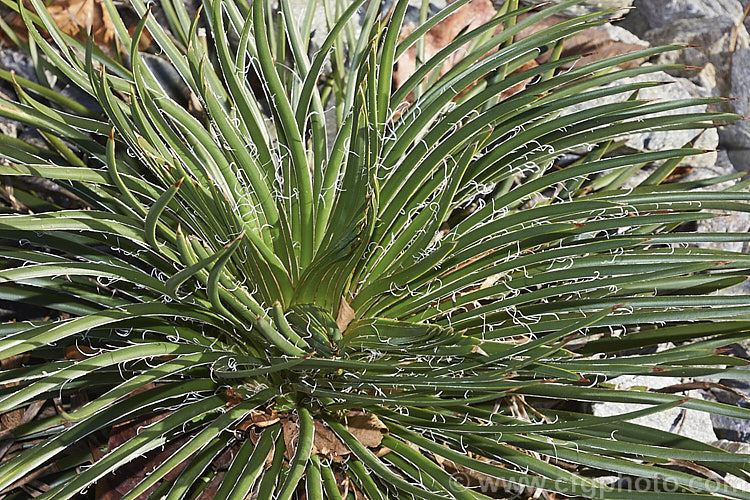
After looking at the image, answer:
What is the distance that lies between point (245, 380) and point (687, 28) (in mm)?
1885

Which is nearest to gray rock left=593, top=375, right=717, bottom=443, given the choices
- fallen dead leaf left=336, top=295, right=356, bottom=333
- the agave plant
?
the agave plant

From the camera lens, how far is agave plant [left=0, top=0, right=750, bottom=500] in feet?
3.42

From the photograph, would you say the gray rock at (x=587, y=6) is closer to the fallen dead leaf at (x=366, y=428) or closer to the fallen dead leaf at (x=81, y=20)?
the fallen dead leaf at (x=81, y=20)

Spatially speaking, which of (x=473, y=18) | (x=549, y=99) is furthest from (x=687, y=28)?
(x=549, y=99)

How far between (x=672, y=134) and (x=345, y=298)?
1320mm

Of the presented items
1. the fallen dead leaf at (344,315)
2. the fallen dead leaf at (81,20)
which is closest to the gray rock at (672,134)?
the fallen dead leaf at (344,315)

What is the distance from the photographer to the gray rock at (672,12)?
2.19 m

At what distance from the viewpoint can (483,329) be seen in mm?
1215

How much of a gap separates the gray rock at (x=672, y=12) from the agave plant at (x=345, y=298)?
3.48ft

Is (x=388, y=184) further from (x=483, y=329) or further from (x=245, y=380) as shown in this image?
(x=245, y=380)

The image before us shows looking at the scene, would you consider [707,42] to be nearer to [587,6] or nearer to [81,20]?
[587,6]

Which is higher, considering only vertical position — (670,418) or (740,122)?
(740,122)

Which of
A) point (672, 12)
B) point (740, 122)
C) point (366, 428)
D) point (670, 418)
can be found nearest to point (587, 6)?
point (672, 12)

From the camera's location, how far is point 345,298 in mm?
1172
